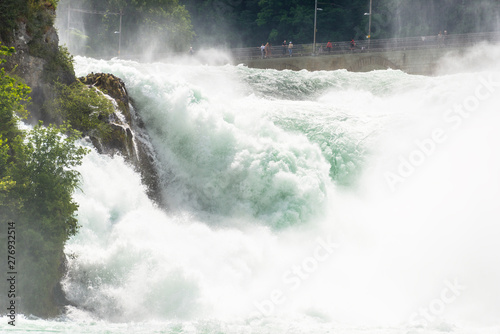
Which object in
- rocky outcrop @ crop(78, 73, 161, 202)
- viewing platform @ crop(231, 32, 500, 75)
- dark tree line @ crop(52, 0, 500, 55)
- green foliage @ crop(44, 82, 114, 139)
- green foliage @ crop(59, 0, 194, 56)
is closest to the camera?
green foliage @ crop(44, 82, 114, 139)

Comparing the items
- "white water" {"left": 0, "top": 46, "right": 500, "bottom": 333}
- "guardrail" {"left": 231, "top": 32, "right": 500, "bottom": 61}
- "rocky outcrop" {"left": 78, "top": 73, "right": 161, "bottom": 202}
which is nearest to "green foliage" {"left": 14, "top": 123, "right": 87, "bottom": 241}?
"white water" {"left": 0, "top": 46, "right": 500, "bottom": 333}

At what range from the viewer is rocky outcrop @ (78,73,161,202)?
17750 mm

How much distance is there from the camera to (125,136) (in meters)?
18.1

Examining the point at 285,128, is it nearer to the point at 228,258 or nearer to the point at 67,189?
the point at 228,258

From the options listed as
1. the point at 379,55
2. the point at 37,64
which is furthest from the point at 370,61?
the point at 37,64

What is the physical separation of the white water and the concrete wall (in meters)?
14.2

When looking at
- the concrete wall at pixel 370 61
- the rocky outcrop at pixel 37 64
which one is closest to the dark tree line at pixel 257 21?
the concrete wall at pixel 370 61

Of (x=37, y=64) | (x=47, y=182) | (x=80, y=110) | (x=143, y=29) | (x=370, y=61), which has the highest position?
(x=143, y=29)

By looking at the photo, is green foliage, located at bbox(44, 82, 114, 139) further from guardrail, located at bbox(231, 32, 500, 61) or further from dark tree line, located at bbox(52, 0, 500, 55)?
dark tree line, located at bbox(52, 0, 500, 55)

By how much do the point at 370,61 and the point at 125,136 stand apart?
2693cm

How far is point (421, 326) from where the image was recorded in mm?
13297

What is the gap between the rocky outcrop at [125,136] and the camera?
17750 millimetres

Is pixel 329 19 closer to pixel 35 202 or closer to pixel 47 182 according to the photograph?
pixel 47 182

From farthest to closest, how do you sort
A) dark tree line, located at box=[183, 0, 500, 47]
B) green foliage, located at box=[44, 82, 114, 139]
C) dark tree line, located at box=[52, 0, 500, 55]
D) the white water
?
dark tree line, located at box=[52, 0, 500, 55], dark tree line, located at box=[183, 0, 500, 47], green foliage, located at box=[44, 82, 114, 139], the white water
